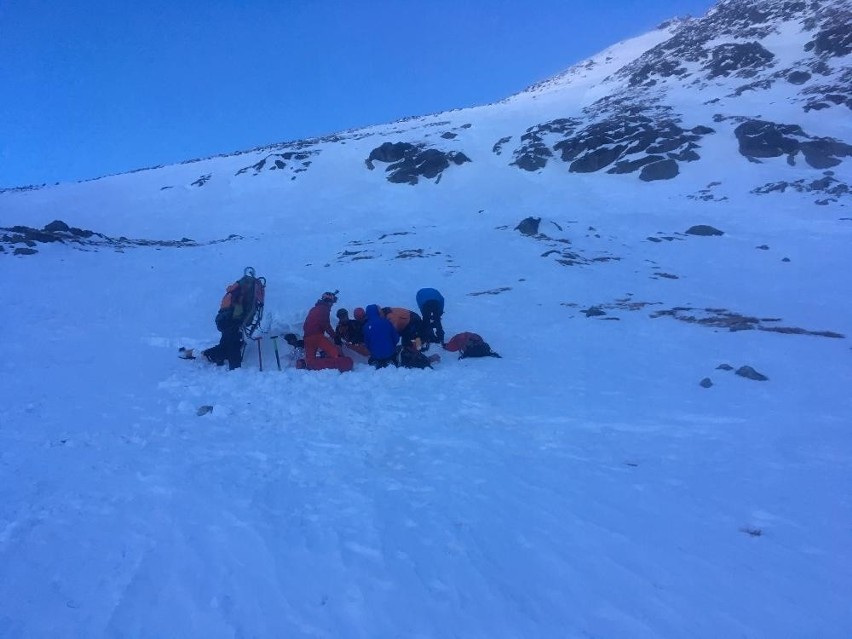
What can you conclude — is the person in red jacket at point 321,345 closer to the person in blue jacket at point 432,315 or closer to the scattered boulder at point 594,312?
the person in blue jacket at point 432,315

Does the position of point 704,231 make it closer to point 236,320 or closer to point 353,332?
point 353,332

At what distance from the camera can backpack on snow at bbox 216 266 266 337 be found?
1032cm

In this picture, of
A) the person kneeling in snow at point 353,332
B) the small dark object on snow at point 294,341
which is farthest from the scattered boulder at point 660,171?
the small dark object on snow at point 294,341

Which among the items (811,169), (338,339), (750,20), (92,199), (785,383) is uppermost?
(750,20)

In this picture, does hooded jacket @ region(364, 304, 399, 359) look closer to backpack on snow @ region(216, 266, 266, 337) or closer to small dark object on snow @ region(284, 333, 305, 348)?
small dark object on snow @ region(284, 333, 305, 348)

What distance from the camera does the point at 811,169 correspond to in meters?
28.5

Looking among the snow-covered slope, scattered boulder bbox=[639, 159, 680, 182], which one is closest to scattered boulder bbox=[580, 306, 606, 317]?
the snow-covered slope

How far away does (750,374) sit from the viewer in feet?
27.5

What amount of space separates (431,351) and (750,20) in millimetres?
60518

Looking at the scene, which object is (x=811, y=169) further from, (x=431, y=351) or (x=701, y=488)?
(x=701, y=488)

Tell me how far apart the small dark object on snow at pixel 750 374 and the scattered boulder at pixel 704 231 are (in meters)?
14.2

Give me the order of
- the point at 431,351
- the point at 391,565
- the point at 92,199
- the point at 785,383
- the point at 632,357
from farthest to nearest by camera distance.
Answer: the point at 92,199 < the point at 431,351 < the point at 632,357 < the point at 785,383 < the point at 391,565

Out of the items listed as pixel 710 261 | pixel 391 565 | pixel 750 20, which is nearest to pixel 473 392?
pixel 391 565

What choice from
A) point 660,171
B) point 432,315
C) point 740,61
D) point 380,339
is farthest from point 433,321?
point 740,61
